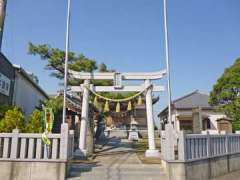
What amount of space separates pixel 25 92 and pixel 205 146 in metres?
11.2

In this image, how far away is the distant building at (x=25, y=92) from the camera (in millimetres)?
→ 12055

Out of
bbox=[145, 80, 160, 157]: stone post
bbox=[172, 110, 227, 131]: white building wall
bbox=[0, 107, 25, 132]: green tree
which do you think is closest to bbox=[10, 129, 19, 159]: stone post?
Answer: bbox=[0, 107, 25, 132]: green tree

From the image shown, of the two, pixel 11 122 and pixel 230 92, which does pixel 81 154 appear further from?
pixel 230 92

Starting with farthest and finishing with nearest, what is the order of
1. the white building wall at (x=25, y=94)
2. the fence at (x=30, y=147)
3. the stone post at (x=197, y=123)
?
the stone post at (x=197, y=123) < the white building wall at (x=25, y=94) < the fence at (x=30, y=147)

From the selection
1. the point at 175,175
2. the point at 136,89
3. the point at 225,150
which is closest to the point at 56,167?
the point at 175,175

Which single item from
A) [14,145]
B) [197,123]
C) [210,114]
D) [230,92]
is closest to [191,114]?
[210,114]

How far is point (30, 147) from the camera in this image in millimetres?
6121

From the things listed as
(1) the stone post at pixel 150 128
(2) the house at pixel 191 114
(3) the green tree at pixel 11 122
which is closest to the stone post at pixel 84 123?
(3) the green tree at pixel 11 122

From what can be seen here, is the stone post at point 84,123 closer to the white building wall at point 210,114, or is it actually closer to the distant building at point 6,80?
the distant building at point 6,80

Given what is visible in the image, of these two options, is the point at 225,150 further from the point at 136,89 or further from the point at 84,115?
the point at 84,115

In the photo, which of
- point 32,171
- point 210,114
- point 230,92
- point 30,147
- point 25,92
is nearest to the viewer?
point 32,171

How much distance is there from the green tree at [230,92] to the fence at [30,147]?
444 inches

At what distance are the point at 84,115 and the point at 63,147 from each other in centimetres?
361

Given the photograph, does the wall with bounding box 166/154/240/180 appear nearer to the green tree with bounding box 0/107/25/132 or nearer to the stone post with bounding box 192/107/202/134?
the green tree with bounding box 0/107/25/132
